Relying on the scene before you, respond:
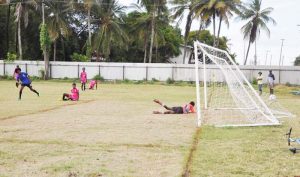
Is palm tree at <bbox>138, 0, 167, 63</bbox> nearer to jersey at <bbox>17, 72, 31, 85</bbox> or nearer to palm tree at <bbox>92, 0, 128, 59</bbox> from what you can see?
palm tree at <bbox>92, 0, 128, 59</bbox>

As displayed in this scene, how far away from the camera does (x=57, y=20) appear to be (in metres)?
49.4

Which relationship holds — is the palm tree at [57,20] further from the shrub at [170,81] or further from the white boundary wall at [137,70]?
the shrub at [170,81]

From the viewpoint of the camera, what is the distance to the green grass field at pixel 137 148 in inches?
302

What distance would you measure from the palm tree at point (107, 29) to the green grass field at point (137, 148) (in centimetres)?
3594

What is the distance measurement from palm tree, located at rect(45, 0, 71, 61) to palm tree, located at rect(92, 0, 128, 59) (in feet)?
11.5

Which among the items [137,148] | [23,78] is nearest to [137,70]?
[23,78]

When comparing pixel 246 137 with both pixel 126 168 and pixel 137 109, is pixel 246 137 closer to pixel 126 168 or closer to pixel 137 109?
pixel 126 168

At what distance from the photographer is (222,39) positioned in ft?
253

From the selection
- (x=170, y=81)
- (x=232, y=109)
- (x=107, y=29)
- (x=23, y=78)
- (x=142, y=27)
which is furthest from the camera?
(x=142, y=27)

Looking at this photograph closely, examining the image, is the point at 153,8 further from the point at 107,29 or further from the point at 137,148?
the point at 137,148

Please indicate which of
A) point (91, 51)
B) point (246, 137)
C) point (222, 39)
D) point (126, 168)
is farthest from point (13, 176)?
point (222, 39)

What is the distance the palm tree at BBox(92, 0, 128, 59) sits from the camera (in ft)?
165

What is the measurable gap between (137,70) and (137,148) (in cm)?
3803

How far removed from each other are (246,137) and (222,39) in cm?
6729
